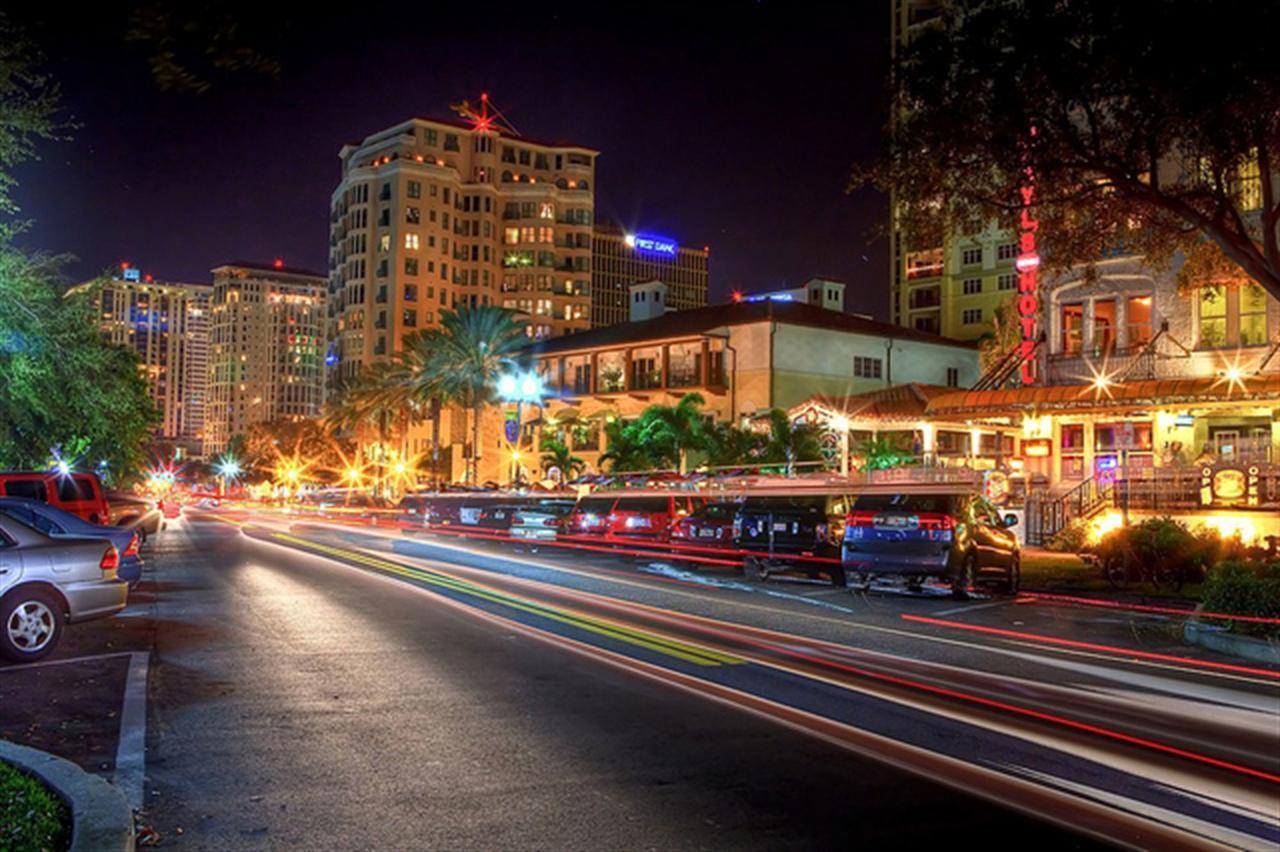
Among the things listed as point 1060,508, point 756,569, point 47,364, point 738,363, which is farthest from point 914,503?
point 738,363

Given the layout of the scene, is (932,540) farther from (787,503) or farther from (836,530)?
(787,503)

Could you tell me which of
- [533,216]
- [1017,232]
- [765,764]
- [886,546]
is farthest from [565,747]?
[533,216]

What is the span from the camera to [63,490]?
20719 millimetres

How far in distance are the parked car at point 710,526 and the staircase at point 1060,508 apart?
414 inches

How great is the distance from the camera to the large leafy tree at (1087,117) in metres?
15.8

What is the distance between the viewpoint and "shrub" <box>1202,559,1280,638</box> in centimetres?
1399

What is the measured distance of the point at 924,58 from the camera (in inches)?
728

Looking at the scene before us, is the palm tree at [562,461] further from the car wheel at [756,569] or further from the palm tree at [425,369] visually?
the car wheel at [756,569]

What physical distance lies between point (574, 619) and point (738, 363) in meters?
38.5

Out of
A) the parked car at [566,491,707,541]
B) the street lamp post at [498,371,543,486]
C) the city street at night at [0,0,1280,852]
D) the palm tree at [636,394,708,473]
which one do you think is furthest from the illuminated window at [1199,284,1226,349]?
the street lamp post at [498,371,543,486]

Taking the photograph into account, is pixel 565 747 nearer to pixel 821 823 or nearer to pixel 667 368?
pixel 821 823

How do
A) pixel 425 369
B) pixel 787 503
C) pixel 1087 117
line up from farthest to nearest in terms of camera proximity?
1. pixel 425 369
2. pixel 787 503
3. pixel 1087 117

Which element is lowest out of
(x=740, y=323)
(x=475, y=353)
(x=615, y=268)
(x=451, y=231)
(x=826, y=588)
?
(x=826, y=588)

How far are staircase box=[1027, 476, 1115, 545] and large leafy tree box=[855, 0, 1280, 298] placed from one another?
11.1 m
